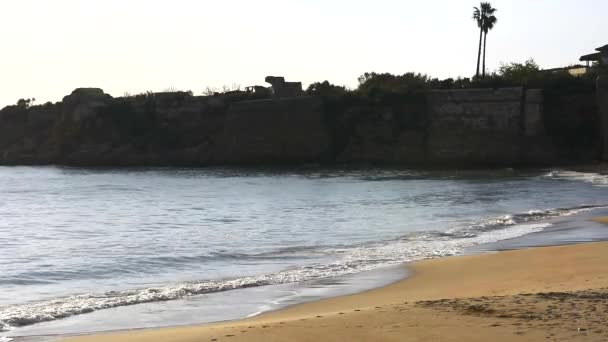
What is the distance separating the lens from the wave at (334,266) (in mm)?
11102

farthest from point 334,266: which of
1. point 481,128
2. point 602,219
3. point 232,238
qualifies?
point 481,128

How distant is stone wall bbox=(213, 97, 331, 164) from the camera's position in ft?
221

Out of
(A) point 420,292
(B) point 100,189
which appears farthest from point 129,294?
(B) point 100,189

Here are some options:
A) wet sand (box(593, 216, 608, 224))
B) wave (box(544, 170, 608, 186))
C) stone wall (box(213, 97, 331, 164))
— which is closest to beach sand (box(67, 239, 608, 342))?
wet sand (box(593, 216, 608, 224))

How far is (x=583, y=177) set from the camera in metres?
44.3

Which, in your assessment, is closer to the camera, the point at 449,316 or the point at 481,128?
the point at 449,316

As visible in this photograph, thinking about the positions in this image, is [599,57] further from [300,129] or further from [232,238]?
[232,238]

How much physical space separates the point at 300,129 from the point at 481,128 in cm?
1374

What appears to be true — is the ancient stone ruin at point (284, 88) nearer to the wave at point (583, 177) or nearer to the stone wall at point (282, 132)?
the stone wall at point (282, 132)

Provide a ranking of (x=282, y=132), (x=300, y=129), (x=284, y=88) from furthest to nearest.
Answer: (x=284, y=88), (x=300, y=129), (x=282, y=132)

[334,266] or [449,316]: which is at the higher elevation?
[449,316]

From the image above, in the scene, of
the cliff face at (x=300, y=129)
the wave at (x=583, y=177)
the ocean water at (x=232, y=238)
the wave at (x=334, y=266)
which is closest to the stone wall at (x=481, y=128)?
the cliff face at (x=300, y=129)

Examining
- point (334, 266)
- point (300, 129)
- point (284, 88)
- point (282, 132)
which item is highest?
point (284, 88)

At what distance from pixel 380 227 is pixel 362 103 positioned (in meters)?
47.3
